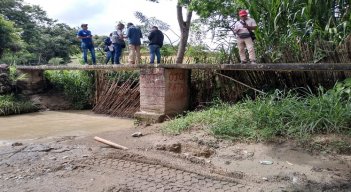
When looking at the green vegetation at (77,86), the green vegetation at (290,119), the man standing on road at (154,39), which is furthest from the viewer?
the green vegetation at (77,86)

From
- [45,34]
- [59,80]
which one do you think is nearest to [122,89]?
[59,80]

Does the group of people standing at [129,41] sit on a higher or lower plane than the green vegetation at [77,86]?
higher

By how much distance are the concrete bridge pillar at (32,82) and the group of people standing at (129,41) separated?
4.32 metres

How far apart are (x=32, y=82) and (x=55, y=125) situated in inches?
218

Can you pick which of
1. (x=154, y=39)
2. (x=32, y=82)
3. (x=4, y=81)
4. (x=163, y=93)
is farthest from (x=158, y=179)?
(x=32, y=82)

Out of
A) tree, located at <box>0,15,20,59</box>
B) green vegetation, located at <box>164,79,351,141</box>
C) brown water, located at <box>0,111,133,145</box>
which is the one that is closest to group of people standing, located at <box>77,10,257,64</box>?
green vegetation, located at <box>164,79,351,141</box>

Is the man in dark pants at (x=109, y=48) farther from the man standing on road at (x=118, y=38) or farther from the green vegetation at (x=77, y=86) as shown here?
the green vegetation at (x=77, y=86)

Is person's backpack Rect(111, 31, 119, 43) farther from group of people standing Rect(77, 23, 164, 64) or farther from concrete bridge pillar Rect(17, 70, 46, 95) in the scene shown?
concrete bridge pillar Rect(17, 70, 46, 95)

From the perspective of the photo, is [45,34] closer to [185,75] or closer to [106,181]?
[185,75]

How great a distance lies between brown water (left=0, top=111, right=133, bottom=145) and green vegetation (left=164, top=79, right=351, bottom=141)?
118 inches

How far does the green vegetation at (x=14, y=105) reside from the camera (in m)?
12.2

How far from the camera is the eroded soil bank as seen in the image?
156 inches

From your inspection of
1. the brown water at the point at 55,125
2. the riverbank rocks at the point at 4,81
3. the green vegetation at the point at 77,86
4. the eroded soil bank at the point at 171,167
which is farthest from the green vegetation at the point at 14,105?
the eroded soil bank at the point at 171,167

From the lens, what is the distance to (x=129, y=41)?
9.91 meters
